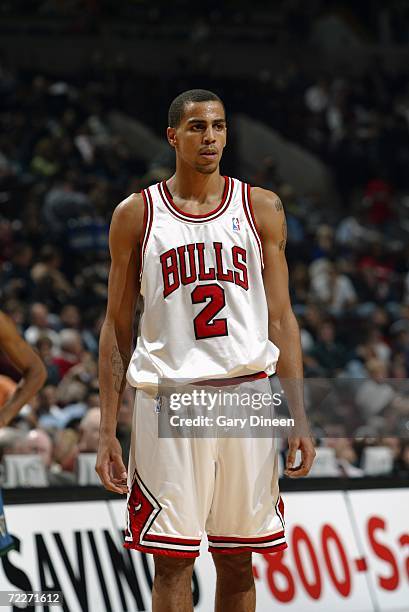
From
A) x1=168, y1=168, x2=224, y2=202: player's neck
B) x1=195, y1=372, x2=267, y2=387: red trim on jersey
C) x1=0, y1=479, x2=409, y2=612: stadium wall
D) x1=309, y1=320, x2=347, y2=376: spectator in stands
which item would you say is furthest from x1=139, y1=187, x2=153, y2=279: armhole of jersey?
x1=309, y1=320, x2=347, y2=376: spectator in stands

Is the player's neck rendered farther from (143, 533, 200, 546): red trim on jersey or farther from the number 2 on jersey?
(143, 533, 200, 546): red trim on jersey

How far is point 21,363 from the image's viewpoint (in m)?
4.14

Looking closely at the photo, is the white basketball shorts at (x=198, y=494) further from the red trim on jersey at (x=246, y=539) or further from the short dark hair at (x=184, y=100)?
the short dark hair at (x=184, y=100)

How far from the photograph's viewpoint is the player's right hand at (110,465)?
3.76 m

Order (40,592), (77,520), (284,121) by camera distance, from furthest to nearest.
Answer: (284,121), (77,520), (40,592)

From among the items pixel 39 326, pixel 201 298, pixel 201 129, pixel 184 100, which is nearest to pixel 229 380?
pixel 201 298

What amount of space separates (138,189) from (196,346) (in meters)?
9.03

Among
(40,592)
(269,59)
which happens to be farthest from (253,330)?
(269,59)

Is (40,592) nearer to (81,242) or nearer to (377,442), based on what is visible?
(377,442)

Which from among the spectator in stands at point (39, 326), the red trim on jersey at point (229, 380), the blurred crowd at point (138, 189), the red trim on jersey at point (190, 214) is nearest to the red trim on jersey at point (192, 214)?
the red trim on jersey at point (190, 214)

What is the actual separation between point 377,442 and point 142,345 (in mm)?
3796

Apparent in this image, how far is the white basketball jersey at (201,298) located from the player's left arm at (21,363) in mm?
506

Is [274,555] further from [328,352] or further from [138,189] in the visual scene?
[138,189]

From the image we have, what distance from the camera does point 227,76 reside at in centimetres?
1677
